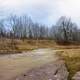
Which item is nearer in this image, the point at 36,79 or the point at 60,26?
the point at 36,79

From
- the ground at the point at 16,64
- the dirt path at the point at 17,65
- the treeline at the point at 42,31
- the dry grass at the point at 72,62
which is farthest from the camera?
the treeline at the point at 42,31

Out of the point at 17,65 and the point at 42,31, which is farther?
the point at 42,31

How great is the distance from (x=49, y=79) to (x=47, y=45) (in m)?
97.8

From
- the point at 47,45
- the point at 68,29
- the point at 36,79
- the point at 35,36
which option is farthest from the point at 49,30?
the point at 36,79

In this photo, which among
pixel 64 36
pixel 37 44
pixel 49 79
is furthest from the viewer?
pixel 64 36

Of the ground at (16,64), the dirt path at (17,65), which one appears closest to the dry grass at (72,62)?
the dirt path at (17,65)

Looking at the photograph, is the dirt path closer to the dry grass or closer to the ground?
the ground

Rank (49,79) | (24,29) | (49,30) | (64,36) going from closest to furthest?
(49,79), (64,36), (24,29), (49,30)

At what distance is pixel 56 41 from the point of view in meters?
121

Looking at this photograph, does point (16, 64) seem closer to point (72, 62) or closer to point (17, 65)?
point (17, 65)

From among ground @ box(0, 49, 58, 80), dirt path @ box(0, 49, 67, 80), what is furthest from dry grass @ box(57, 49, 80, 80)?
ground @ box(0, 49, 58, 80)

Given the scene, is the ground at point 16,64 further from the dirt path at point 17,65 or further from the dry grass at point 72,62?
the dry grass at point 72,62

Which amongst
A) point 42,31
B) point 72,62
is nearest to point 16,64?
point 72,62

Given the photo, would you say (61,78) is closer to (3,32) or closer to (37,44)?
(37,44)
